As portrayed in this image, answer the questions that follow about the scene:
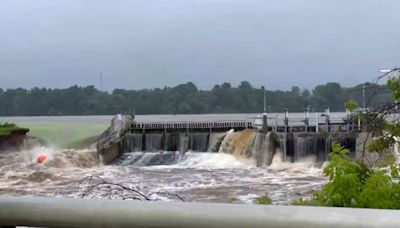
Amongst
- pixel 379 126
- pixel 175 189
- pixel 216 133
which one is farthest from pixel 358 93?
pixel 216 133

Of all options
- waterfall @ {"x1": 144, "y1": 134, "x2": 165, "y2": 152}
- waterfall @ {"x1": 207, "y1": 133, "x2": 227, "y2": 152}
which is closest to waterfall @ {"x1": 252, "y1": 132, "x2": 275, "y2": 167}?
waterfall @ {"x1": 207, "y1": 133, "x2": 227, "y2": 152}

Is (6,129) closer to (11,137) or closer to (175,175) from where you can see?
(11,137)

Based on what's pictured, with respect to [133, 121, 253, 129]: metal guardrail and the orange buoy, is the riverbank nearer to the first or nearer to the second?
the orange buoy

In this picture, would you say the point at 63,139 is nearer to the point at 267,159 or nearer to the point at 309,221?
the point at 267,159

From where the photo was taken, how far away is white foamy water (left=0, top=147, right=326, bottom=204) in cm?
2402

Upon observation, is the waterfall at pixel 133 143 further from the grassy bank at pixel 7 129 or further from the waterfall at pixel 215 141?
the grassy bank at pixel 7 129

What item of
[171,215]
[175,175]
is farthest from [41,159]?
[171,215]

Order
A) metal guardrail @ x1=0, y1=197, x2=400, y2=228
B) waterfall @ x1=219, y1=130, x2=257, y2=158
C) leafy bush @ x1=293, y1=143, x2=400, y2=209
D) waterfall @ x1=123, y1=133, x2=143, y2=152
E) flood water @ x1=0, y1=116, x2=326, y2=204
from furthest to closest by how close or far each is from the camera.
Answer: waterfall @ x1=123, y1=133, x2=143, y2=152, waterfall @ x1=219, y1=130, x2=257, y2=158, flood water @ x1=0, y1=116, x2=326, y2=204, leafy bush @ x1=293, y1=143, x2=400, y2=209, metal guardrail @ x1=0, y1=197, x2=400, y2=228

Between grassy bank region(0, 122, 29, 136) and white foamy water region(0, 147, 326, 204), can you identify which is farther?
grassy bank region(0, 122, 29, 136)

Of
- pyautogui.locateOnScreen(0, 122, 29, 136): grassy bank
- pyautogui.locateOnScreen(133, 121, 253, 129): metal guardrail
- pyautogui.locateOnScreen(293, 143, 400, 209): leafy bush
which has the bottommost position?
pyautogui.locateOnScreen(0, 122, 29, 136): grassy bank

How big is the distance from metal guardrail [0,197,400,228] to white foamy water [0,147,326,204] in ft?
61.5

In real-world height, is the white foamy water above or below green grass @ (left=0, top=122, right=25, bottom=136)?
below

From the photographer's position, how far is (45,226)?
216 centimetres

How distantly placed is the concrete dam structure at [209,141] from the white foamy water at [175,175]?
36cm
